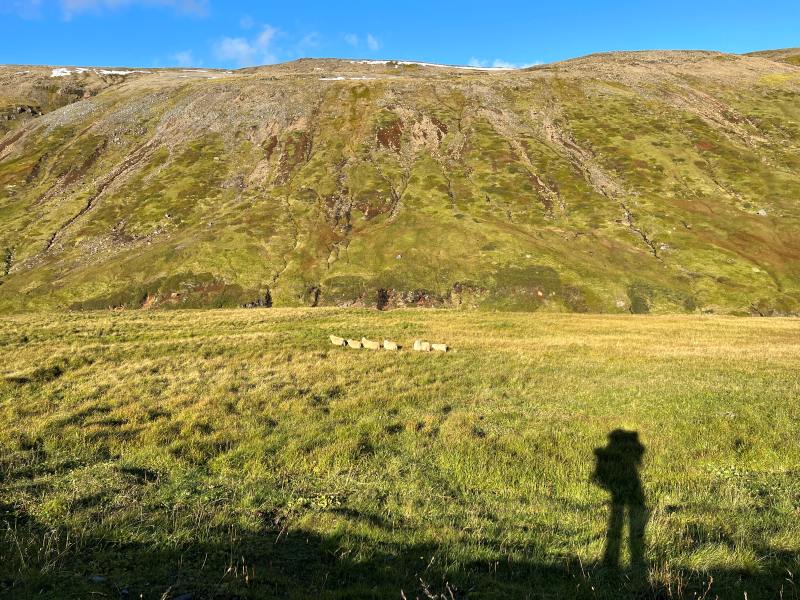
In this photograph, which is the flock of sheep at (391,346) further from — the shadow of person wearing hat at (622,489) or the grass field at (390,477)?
the shadow of person wearing hat at (622,489)

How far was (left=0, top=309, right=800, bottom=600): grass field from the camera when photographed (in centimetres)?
840

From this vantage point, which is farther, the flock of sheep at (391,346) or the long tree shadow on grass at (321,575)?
the flock of sheep at (391,346)

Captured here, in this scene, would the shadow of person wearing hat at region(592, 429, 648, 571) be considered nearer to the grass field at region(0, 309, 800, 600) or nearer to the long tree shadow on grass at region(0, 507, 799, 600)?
the grass field at region(0, 309, 800, 600)

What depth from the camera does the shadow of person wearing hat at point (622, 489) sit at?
30.8 feet

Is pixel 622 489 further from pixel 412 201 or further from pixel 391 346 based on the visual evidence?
pixel 412 201

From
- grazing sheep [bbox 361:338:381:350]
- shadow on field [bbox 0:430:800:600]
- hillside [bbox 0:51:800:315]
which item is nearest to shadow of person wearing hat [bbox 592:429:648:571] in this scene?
shadow on field [bbox 0:430:800:600]

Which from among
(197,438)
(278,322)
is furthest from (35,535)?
(278,322)

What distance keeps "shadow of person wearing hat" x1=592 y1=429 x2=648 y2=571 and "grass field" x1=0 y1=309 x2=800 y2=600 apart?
0.11m

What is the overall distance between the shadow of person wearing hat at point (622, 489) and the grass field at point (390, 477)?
106 millimetres

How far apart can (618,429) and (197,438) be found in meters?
15.1

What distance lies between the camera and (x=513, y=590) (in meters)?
8.05

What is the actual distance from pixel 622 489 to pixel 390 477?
640 cm

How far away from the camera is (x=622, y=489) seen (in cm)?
A: 1234

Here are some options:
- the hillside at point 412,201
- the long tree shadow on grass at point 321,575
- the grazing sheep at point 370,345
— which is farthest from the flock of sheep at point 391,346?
the hillside at point 412,201
